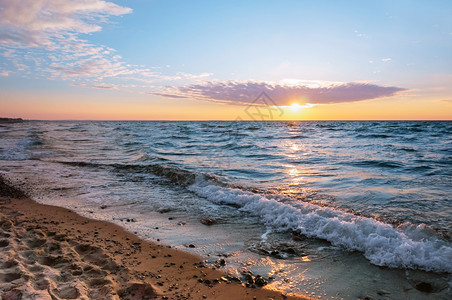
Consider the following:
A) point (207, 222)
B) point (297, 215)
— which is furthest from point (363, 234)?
point (207, 222)

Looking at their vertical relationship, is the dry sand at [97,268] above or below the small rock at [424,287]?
above

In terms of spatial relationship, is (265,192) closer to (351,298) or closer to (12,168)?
(351,298)

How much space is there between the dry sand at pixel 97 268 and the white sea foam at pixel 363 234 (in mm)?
2209

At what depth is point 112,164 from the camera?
14.2 m

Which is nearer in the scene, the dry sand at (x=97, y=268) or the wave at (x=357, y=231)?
the dry sand at (x=97, y=268)

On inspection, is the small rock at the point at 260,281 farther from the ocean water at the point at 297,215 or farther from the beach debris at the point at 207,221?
the beach debris at the point at 207,221

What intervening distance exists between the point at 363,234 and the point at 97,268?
15.3 feet

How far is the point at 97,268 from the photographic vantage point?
3787 mm

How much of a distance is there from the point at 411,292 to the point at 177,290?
3.08m

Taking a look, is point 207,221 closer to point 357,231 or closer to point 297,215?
point 297,215

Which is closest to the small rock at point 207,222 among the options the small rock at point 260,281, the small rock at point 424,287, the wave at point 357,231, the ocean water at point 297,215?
the ocean water at point 297,215

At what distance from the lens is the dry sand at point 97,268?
3.23 metres

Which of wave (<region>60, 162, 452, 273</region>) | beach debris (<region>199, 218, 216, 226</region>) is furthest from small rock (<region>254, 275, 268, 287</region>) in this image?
beach debris (<region>199, 218, 216, 226</region>)

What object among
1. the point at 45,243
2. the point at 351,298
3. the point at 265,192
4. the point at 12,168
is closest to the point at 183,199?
the point at 265,192
